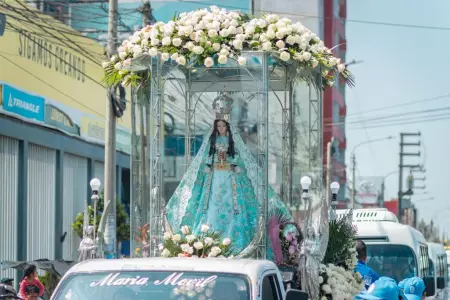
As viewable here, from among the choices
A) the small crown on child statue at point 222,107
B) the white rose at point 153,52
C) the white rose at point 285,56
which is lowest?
the small crown on child statue at point 222,107

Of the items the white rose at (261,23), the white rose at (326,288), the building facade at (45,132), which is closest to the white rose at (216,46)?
the white rose at (261,23)

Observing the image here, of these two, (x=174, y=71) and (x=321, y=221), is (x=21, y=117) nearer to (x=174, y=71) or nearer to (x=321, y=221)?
(x=174, y=71)

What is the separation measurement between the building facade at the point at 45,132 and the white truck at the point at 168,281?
17101mm

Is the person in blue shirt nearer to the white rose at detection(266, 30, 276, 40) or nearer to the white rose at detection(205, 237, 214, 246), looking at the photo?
the white rose at detection(205, 237, 214, 246)

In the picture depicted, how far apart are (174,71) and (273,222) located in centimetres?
229

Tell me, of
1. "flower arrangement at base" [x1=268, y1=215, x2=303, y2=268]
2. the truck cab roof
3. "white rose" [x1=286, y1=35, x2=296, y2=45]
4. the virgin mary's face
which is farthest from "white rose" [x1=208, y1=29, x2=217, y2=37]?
the truck cab roof

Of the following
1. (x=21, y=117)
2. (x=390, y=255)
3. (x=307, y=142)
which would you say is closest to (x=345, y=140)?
(x=21, y=117)

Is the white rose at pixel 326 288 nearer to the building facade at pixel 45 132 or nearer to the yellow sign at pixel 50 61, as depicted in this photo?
the yellow sign at pixel 50 61

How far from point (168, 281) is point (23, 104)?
18811 millimetres

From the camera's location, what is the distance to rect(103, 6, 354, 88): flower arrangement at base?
11930 mm

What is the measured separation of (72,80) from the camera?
101 ft

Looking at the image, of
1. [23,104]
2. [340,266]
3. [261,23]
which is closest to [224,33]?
[261,23]

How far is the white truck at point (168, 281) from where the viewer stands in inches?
313

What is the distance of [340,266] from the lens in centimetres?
1188
